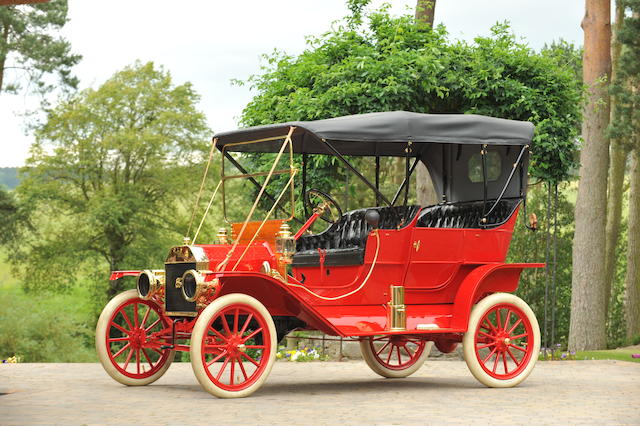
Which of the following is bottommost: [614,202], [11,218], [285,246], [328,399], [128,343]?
[328,399]

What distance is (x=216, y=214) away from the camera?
37.8 m

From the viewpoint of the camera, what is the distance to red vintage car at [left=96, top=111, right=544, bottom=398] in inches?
336

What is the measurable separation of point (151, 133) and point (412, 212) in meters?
25.2

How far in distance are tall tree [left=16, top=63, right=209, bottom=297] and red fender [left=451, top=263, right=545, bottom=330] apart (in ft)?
79.6

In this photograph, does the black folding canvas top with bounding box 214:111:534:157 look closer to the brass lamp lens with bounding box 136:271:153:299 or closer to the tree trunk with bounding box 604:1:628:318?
the brass lamp lens with bounding box 136:271:153:299

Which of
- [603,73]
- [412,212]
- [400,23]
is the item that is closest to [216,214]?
[603,73]

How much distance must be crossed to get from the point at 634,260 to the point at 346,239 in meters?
16.9

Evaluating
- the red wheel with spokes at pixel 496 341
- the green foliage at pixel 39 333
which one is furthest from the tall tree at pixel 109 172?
the red wheel with spokes at pixel 496 341

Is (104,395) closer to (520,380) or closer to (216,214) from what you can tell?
(520,380)

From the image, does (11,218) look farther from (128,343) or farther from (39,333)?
(128,343)

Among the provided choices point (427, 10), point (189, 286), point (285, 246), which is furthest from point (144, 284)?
point (427, 10)

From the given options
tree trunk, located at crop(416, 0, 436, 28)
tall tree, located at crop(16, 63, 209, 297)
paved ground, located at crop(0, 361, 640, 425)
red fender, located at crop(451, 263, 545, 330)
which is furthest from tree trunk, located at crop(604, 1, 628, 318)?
red fender, located at crop(451, 263, 545, 330)

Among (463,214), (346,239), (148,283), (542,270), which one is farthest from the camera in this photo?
(542,270)

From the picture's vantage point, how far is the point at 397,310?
9359mm
